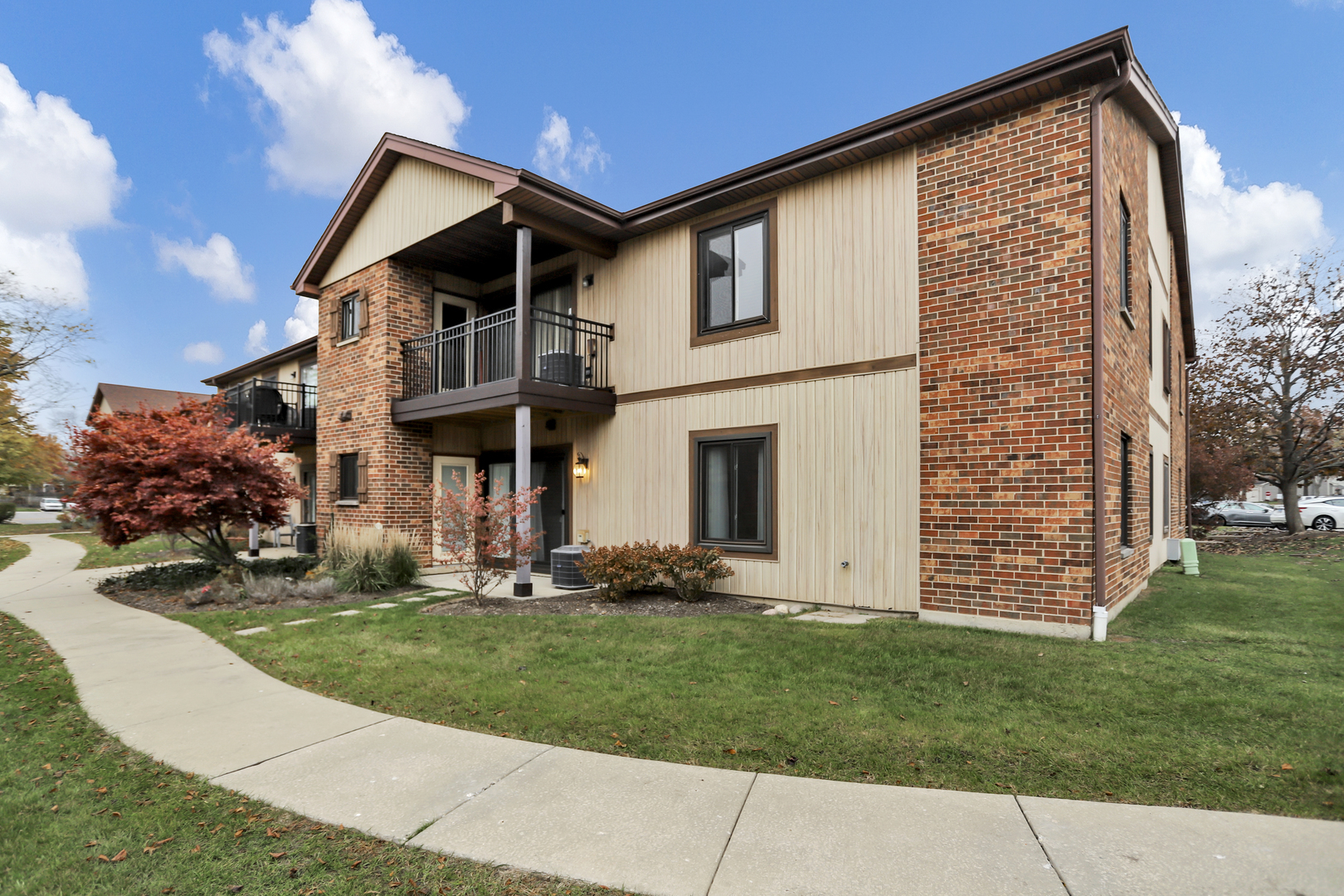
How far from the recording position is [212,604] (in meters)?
9.03

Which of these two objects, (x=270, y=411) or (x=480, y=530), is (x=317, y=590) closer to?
(x=480, y=530)

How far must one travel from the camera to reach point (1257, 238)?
1116 inches

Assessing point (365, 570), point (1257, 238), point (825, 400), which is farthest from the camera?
point (1257, 238)

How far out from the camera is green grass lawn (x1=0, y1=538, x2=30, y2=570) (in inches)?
586

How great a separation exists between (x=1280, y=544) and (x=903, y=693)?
18.1 m

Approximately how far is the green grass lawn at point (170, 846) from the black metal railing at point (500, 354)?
7293 millimetres

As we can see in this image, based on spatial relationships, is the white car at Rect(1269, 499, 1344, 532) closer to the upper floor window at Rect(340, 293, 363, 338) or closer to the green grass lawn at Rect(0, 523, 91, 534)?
the upper floor window at Rect(340, 293, 363, 338)

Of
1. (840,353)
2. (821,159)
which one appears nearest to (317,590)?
(840,353)

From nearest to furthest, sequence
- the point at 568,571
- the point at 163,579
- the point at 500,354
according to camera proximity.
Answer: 1. the point at 568,571
2. the point at 163,579
3. the point at 500,354

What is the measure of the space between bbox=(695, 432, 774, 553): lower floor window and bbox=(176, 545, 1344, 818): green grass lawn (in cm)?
160

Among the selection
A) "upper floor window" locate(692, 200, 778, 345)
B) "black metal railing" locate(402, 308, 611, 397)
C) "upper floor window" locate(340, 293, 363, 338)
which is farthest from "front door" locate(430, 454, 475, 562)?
"upper floor window" locate(692, 200, 778, 345)

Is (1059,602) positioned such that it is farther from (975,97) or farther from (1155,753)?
(975,97)

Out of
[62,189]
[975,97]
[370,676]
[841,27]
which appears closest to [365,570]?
[370,676]

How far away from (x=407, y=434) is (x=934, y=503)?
9.56 metres
